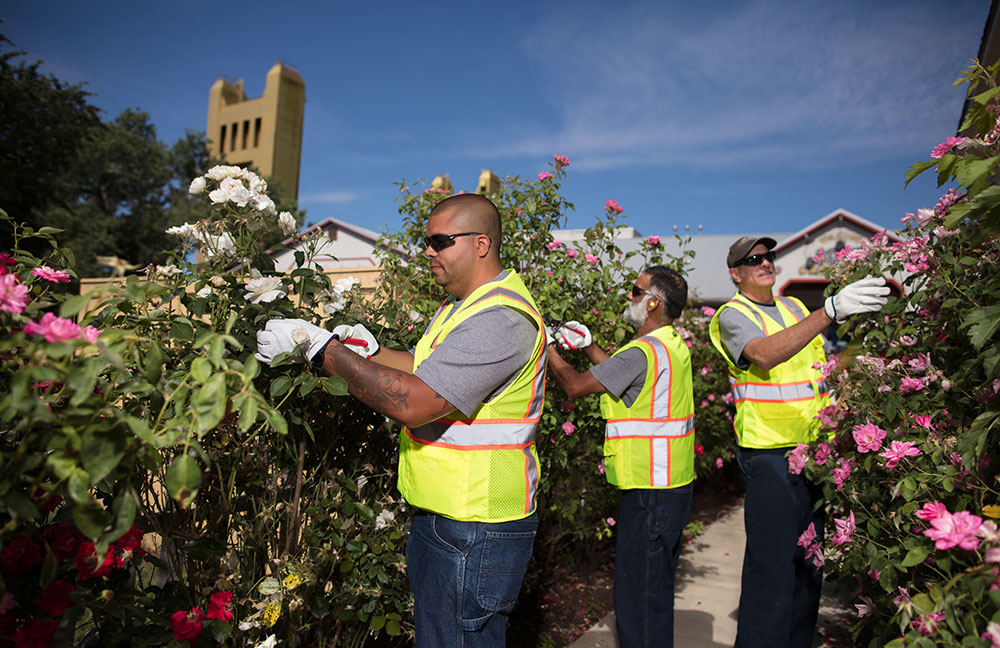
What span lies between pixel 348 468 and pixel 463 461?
2.23 feet

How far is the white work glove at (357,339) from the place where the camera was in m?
2.02

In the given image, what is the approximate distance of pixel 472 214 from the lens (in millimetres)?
2057

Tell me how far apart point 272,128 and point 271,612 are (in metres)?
50.9

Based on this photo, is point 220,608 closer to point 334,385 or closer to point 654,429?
point 334,385

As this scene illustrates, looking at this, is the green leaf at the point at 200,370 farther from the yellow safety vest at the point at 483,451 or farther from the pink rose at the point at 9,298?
the yellow safety vest at the point at 483,451

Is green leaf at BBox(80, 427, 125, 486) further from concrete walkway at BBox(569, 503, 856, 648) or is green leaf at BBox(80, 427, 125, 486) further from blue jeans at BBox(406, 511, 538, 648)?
concrete walkway at BBox(569, 503, 856, 648)

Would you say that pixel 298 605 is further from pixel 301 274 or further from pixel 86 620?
pixel 301 274

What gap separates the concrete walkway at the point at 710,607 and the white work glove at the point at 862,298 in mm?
2098

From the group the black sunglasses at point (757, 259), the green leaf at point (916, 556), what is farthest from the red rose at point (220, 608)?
the black sunglasses at point (757, 259)

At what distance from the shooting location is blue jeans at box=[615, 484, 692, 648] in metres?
2.59

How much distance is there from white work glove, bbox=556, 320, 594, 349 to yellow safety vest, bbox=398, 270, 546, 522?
1.04 meters

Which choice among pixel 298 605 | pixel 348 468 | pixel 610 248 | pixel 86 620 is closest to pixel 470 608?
pixel 298 605

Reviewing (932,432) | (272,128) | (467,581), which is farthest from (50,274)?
(272,128)

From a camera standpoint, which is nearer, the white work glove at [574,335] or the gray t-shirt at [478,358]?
the gray t-shirt at [478,358]
